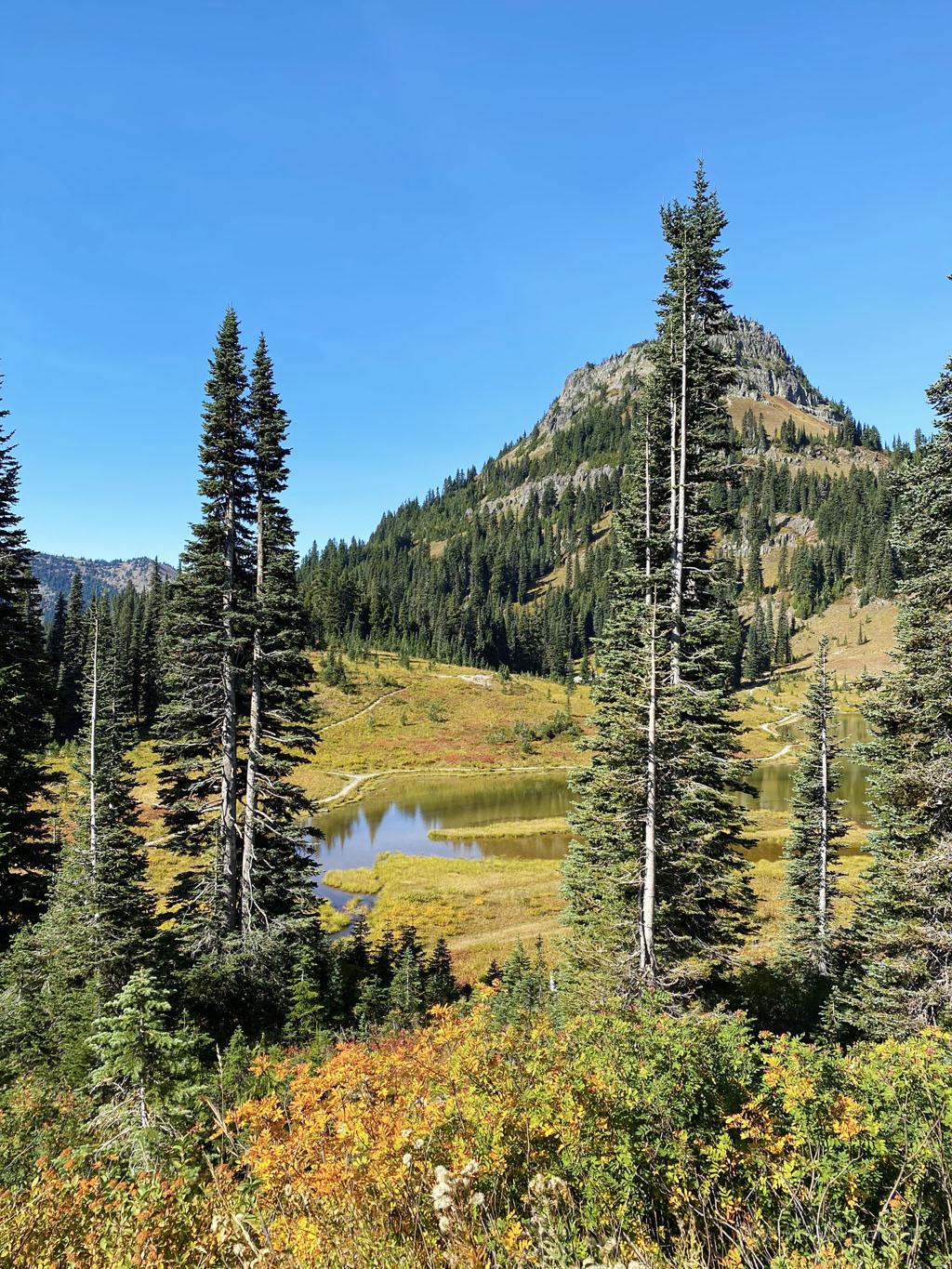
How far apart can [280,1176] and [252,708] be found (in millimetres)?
13178

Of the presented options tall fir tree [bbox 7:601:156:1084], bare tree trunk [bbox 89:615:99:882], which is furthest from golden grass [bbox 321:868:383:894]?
bare tree trunk [bbox 89:615:99:882]

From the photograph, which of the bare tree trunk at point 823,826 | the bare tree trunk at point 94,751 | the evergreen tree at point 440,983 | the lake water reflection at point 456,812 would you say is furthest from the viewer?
the lake water reflection at point 456,812

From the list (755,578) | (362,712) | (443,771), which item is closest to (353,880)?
(443,771)

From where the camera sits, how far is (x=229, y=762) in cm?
1639

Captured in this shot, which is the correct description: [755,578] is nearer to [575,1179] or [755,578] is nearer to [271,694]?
[271,694]

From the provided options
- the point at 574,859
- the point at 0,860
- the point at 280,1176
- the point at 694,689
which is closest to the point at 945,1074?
the point at 280,1176

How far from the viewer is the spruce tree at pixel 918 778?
1166cm

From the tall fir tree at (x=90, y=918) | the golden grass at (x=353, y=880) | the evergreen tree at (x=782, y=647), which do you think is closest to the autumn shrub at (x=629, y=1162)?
the tall fir tree at (x=90, y=918)

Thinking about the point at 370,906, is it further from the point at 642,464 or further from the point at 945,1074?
the point at 945,1074

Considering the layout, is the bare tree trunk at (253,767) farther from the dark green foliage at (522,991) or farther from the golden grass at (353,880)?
the golden grass at (353,880)

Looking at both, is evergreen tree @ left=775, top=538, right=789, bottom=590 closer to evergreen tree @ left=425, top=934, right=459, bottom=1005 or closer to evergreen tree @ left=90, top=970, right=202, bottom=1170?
evergreen tree @ left=425, top=934, right=459, bottom=1005

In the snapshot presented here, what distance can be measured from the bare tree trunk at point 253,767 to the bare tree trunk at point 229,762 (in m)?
0.30

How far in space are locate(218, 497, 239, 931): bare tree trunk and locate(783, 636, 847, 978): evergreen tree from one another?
60.5ft

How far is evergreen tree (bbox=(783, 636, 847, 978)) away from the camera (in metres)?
20.3
